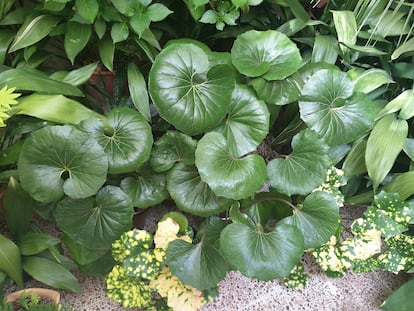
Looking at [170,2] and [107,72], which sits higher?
[170,2]

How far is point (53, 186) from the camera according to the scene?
0.98 meters

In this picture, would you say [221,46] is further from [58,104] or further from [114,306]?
[114,306]

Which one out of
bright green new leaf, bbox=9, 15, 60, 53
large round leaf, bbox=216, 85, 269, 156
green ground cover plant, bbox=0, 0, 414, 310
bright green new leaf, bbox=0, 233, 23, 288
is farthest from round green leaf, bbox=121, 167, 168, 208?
bright green new leaf, bbox=9, 15, 60, 53

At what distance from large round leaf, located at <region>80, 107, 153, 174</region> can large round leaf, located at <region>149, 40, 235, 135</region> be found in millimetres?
79

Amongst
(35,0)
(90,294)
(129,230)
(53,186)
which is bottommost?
(90,294)

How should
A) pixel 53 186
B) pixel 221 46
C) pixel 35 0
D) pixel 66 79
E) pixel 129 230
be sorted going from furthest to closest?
pixel 221 46
pixel 35 0
pixel 66 79
pixel 129 230
pixel 53 186

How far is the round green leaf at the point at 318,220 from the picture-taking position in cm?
105

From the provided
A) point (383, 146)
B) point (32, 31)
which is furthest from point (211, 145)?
point (32, 31)

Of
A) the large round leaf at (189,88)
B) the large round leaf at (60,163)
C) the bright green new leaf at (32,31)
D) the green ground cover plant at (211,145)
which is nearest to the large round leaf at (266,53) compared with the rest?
the green ground cover plant at (211,145)

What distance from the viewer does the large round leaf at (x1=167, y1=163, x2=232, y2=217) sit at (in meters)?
1.08

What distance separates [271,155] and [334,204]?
1.82ft

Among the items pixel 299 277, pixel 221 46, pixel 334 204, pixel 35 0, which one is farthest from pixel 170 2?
pixel 299 277

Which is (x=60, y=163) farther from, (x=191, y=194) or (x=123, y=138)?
(x=191, y=194)

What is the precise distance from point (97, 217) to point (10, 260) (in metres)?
0.29
